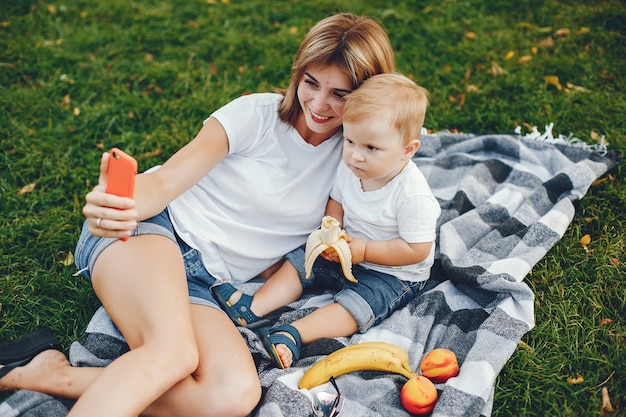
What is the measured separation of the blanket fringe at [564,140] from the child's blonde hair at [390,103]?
1689 mm

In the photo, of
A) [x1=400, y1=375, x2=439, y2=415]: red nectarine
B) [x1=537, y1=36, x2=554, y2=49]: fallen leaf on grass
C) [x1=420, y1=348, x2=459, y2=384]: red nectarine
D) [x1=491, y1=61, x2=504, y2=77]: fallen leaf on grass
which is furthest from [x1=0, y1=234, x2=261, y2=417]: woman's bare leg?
[x1=537, y1=36, x2=554, y2=49]: fallen leaf on grass

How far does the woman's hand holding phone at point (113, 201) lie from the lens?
2168mm

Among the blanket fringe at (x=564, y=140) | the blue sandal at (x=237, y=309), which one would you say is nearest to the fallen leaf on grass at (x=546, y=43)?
the blanket fringe at (x=564, y=140)

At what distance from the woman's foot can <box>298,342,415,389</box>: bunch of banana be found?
1.10m

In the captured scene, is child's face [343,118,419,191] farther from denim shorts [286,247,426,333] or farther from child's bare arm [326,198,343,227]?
denim shorts [286,247,426,333]

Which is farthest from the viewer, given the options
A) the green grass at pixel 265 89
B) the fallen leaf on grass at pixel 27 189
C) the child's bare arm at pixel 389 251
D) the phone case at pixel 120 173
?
the fallen leaf on grass at pixel 27 189

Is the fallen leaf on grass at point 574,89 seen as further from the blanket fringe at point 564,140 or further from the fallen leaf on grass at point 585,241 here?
the fallen leaf on grass at point 585,241

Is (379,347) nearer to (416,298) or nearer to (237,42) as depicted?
(416,298)

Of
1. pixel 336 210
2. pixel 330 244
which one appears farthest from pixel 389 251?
pixel 336 210

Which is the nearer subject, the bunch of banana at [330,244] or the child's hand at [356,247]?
the bunch of banana at [330,244]

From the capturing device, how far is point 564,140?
3.99 metres

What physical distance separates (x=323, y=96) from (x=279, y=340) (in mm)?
1176

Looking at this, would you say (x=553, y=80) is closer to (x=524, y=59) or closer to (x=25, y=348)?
(x=524, y=59)

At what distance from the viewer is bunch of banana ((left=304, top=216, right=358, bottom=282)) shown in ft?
8.82
